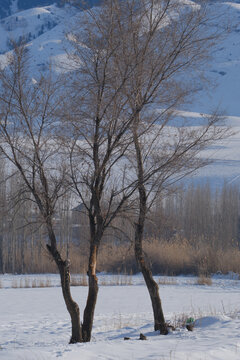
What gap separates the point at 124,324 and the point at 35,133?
4.87 metres

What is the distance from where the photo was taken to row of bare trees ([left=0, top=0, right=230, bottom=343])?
837cm

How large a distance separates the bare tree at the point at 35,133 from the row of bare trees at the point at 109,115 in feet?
0.06

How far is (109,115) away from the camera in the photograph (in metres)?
8.41

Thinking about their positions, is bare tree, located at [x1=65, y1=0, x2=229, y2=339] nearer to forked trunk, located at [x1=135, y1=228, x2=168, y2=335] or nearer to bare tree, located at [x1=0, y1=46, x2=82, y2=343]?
forked trunk, located at [x1=135, y1=228, x2=168, y2=335]

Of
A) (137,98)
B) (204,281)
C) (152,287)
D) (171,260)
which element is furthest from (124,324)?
(171,260)

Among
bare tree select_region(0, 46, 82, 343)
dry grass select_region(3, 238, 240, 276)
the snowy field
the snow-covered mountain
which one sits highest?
the snow-covered mountain

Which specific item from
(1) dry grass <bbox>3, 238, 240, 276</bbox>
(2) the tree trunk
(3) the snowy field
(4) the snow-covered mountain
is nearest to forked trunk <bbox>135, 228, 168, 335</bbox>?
(3) the snowy field

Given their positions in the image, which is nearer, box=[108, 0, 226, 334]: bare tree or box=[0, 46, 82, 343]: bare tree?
box=[0, 46, 82, 343]: bare tree

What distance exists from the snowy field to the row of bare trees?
102 cm

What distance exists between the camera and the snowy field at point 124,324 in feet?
22.5

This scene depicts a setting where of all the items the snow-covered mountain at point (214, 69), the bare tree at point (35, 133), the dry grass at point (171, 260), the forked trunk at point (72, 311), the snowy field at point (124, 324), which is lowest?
the snowy field at point (124, 324)

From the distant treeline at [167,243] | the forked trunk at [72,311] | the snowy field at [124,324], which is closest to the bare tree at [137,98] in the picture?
the forked trunk at [72,311]

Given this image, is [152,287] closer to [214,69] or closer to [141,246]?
[141,246]

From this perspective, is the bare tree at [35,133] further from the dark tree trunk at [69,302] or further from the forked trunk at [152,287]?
the forked trunk at [152,287]
